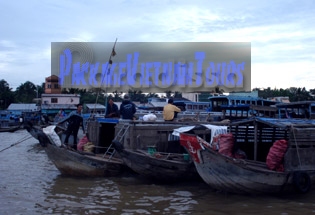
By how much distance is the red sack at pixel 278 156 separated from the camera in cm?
835

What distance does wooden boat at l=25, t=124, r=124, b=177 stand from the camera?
412 inches

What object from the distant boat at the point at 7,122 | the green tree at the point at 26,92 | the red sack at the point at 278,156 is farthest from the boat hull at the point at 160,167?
the green tree at the point at 26,92

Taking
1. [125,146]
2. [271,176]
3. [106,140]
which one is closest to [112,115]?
[106,140]

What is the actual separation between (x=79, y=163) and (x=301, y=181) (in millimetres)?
5843

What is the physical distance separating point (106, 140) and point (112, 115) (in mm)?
982

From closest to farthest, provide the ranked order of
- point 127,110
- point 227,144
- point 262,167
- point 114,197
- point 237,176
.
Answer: point 237,176, point 114,197, point 262,167, point 227,144, point 127,110

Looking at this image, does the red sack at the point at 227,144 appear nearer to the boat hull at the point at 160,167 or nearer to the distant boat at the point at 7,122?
the boat hull at the point at 160,167

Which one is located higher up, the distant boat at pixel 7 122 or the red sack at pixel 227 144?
the red sack at pixel 227 144

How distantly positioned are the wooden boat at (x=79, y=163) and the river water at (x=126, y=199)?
0.69ft

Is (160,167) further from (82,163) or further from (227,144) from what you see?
(82,163)

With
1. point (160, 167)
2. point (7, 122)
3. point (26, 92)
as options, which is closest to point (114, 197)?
point (160, 167)

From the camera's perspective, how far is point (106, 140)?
13336mm

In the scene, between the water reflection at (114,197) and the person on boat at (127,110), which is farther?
the person on boat at (127,110)

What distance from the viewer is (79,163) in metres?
10.5
